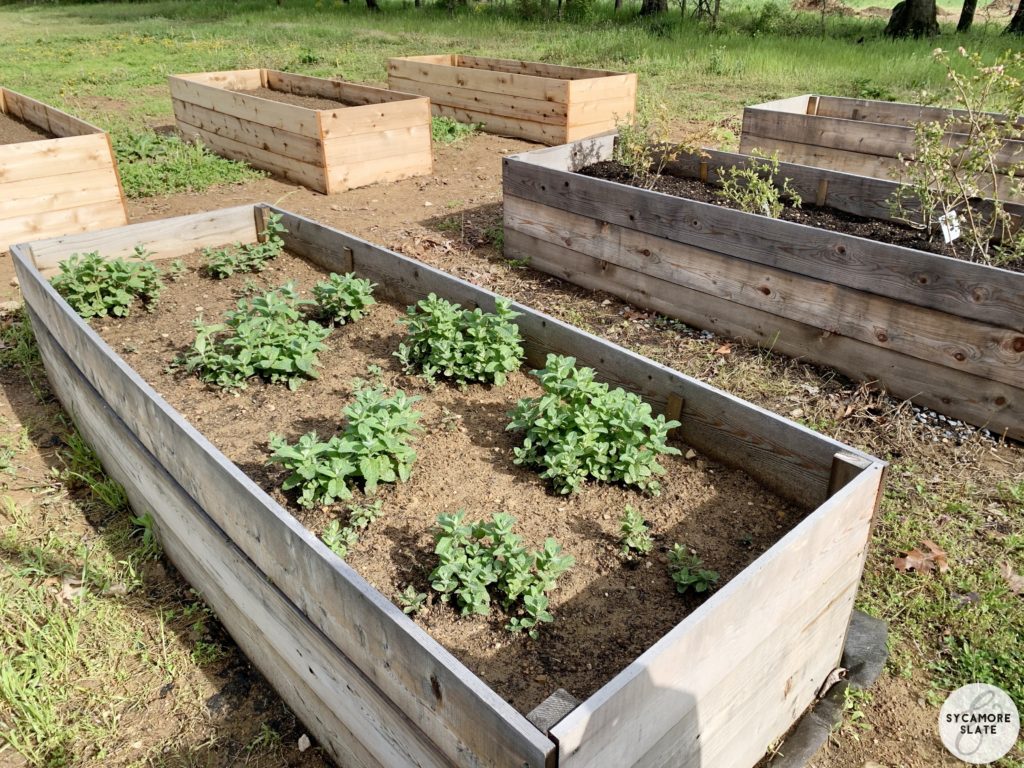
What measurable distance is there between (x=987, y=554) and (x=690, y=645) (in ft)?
7.03

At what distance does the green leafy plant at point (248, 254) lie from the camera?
5.16m

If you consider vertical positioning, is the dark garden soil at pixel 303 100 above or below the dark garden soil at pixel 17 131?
above

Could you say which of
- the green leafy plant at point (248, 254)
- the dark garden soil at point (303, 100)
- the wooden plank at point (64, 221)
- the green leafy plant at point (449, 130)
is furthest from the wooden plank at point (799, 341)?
the dark garden soil at point (303, 100)

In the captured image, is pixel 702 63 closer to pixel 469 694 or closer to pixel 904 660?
pixel 904 660

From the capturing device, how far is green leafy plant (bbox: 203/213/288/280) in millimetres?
5156

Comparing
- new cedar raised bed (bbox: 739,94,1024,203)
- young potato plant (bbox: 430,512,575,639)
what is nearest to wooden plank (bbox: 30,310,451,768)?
young potato plant (bbox: 430,512,575,639)

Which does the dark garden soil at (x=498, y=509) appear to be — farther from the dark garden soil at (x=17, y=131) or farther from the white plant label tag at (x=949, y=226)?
the dark garden soil at (x=17, y=131)

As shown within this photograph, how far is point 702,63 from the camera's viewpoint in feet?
47.5

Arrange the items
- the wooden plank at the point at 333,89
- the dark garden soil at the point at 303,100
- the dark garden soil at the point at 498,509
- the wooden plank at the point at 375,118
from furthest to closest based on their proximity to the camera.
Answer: the dark garden soil at the point at 303,100 < the wooden plank at the point at 333,89 < the wooden plank at the point at 375,118 < the dark garden soil at the point at 498,509

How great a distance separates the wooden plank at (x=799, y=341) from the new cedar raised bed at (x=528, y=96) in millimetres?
3967

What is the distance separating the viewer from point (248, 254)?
5.29m

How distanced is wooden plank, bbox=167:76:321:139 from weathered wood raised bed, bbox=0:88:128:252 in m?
1.89

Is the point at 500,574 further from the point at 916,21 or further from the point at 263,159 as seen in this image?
the point at 916,21

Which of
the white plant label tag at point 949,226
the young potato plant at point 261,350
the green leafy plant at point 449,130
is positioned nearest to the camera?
the young potato plant at point 261,350
